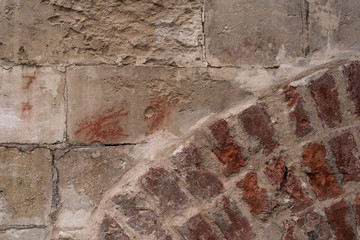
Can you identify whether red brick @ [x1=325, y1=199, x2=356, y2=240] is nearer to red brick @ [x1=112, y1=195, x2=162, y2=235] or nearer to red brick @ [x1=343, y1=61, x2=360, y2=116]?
red brick @ [x1=343, y1=61, x2=360, y2=116]

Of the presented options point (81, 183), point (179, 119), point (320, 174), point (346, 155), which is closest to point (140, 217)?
point (81, 183)

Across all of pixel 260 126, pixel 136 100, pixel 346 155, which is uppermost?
pixel 136 100

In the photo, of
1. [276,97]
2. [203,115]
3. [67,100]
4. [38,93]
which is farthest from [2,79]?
[276,97]

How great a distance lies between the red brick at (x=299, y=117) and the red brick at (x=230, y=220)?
0.34 metres

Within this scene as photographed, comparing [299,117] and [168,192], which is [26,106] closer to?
[168,192]

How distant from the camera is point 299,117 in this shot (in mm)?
1348

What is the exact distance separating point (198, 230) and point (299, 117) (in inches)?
20.8

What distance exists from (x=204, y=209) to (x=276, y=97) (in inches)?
18.4

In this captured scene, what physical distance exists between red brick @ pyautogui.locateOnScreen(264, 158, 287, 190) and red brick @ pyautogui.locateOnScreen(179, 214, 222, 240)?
270 millimetres

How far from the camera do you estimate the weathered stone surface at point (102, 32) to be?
133cm

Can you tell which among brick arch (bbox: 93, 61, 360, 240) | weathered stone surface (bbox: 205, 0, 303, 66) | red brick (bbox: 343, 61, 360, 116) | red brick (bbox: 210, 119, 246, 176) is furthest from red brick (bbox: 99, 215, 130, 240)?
red brick (bbox: 343, 61, 360, 116)

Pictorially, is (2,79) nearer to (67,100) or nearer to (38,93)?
(38,93)

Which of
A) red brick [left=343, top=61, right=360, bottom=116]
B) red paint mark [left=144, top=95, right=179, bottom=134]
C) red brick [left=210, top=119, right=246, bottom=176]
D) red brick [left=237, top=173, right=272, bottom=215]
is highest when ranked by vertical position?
red brick [left=343, top=61, right=360, bottom=116]

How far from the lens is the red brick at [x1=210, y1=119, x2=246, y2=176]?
1.34m
